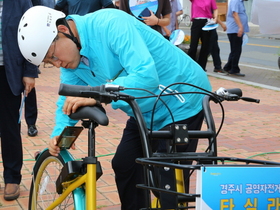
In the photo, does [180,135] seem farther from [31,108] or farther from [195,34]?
[195,34]

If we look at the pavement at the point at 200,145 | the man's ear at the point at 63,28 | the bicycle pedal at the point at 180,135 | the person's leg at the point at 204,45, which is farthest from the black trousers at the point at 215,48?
the bicycle pedal at the point at 180,135

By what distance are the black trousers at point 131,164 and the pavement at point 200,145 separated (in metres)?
1.05

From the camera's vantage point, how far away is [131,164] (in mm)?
2846

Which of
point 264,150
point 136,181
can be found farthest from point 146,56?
point 264,150

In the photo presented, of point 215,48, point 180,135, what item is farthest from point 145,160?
point 215,48

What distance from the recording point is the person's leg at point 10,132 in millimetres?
3859

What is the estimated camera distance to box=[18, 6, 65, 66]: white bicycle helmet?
242cm

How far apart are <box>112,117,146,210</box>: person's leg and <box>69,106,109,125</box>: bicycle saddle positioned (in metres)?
0.72

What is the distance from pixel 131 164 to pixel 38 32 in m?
0.94

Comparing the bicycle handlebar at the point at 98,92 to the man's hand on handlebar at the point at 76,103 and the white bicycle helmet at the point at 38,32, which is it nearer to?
the man's hand on handlebar at the point at 76,103

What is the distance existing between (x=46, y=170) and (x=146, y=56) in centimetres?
101

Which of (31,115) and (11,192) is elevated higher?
(11,192)

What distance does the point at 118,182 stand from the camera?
9.68 ft

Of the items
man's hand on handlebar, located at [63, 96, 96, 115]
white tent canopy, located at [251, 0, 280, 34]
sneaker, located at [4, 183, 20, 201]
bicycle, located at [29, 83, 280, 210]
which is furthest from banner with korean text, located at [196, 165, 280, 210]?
white tent canopy, located at [251, 0, 280, 34]
